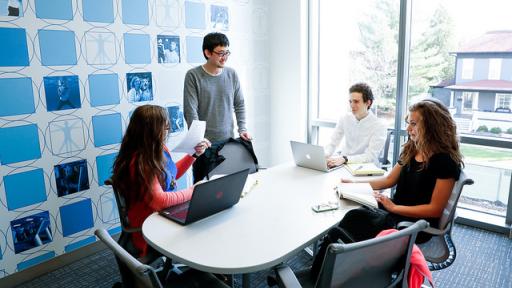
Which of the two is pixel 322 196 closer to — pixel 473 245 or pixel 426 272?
pixel 426 272

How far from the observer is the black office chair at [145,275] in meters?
1.22

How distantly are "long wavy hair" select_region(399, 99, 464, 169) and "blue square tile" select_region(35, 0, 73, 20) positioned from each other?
7.63 feet

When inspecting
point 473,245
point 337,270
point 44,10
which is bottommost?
point 473,245

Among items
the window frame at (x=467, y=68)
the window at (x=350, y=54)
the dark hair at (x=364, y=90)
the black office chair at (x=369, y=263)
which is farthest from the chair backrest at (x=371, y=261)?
the window at (x=350, y=54)

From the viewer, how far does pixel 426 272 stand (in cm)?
150

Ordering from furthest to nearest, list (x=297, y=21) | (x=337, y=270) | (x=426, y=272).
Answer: (x=297, y=21), (x=426, y=272), (x=337, y=270)

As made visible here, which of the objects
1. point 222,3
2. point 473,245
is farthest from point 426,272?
point 222,3

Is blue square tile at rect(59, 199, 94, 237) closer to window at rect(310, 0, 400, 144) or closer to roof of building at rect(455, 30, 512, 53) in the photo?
window at rect(310, 0, 400, 144)

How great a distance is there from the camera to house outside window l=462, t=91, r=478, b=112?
11.1 feet

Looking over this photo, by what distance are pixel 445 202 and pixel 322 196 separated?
2.01ft

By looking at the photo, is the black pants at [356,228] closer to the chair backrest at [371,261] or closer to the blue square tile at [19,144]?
the chair backrest at [371,261]

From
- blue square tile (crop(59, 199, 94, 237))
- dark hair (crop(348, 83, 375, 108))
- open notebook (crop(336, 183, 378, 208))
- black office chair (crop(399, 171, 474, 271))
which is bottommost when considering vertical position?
blue square tile (crop(59, 199, 94, 237))

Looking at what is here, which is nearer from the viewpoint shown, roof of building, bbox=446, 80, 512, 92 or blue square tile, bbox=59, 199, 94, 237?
blue square tile, bbox=59, 199, 94, 237

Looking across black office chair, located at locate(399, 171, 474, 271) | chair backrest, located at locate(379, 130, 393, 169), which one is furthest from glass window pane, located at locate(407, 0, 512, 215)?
black office chair, located at locate(399, 171, 474, 271)
